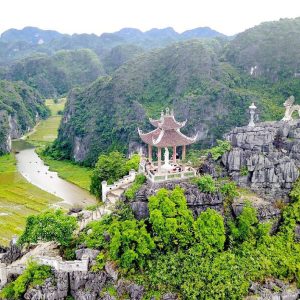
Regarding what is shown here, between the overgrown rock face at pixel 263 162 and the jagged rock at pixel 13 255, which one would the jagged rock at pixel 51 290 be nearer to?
the jagged rock at pixel 13 255

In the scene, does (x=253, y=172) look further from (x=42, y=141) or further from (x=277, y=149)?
(x=42, y=141)

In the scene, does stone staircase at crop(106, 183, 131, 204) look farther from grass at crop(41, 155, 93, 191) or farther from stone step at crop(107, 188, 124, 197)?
grass at crop(41, 155, 93, 191)

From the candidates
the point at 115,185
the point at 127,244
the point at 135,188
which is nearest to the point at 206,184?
the point at 135,188

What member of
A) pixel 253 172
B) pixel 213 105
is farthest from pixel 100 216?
pixel 213 105

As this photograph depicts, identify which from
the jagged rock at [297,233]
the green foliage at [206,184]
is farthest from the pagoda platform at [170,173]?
the jagged rock at [297,233]

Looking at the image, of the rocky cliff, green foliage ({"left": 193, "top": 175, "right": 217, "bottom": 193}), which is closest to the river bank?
the rocky cliff

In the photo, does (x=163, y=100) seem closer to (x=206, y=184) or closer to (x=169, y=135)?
(x=169, y=135)
